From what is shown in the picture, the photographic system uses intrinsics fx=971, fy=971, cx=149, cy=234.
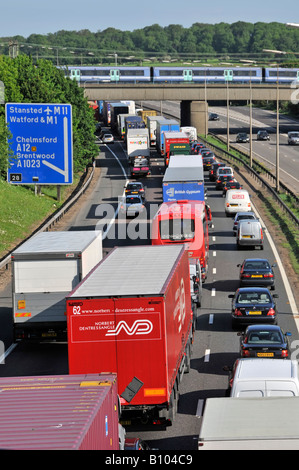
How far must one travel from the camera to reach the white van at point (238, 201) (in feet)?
213

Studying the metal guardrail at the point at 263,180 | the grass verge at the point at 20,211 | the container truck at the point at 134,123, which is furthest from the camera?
the container truck at the point at 134,123

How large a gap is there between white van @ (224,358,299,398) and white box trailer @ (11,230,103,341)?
9.24 meters

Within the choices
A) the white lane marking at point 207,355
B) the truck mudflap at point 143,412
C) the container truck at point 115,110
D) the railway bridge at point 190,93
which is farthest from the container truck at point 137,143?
the truck mudflap at point 143,412

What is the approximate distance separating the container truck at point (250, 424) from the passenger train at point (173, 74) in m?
120

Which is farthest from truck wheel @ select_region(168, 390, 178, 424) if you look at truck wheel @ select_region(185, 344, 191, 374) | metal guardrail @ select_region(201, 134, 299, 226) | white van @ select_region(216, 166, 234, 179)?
white van @ select_region(216, 166, 234, 179)

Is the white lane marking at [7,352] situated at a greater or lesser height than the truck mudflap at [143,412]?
lesser

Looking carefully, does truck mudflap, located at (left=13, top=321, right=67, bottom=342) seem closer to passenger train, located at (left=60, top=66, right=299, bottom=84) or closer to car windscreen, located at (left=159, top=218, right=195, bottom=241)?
car windscreen, located at (left=159, top=218, right=195, bottom=241)

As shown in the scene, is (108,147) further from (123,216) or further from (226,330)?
(226,330)

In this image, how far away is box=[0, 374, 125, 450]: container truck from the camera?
40.7 feet

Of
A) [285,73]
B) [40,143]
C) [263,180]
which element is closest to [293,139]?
[285,73]

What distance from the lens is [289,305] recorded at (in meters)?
38.0

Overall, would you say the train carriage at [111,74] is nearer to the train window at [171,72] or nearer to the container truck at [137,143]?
the train window at [171,72]

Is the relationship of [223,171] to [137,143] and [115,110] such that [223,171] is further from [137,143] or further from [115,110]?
[115,110]
